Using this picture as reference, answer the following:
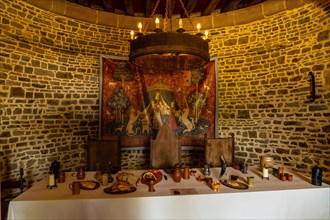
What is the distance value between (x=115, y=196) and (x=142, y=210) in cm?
29

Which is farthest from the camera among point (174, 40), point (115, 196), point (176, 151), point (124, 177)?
point (176, 151)

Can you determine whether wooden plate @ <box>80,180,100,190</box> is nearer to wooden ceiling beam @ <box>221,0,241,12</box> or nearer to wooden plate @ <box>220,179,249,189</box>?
wooden plate @ <box>220,179,249,189</box>

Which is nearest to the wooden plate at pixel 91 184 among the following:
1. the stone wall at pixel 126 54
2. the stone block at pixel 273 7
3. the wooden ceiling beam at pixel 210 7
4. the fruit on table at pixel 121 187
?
the fruit on table at pixel 121 187

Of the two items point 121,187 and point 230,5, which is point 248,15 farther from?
point 121,187

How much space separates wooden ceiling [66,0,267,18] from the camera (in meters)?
4.63

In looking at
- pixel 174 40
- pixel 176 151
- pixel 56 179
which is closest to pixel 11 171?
pixel 56 179

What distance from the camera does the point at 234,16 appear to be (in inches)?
191

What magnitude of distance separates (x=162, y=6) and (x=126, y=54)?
1.29 m

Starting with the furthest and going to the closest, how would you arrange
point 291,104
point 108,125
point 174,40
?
point 108,125
point 291,104
point 174,40

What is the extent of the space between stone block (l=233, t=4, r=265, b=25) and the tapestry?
105 centimetres

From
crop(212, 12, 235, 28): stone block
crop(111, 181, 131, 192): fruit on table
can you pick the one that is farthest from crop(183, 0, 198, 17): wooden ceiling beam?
crop(111, 181, 131, 192): fruit on table

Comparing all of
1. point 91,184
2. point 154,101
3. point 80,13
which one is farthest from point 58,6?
point 91,184

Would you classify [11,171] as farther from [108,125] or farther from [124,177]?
[124,177]

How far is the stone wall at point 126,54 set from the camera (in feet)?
12.2
